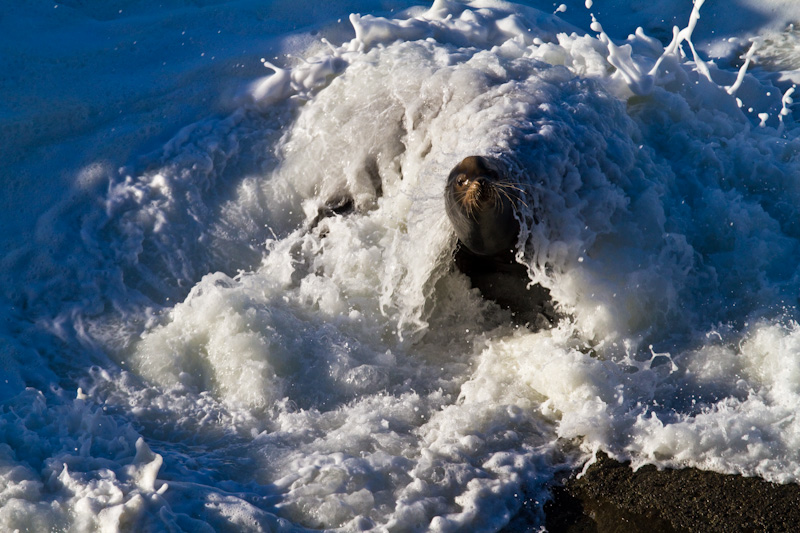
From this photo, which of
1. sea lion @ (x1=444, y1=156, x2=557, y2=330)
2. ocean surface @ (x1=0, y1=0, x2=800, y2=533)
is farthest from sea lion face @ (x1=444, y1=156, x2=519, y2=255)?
ocean surface @ (x1=0, y1=0, x2=800, y2=533)

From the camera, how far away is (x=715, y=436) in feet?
11.3

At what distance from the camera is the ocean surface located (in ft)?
11.0

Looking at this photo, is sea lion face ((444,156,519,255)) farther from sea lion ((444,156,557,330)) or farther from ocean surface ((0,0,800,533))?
ocean surface ((0,0,800,533))

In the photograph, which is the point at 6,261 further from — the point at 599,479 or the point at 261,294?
the point at 599,479

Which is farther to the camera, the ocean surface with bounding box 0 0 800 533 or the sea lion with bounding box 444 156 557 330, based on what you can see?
the sea lion with bounding box 444 156 557 330

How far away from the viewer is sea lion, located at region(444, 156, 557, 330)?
148 inches

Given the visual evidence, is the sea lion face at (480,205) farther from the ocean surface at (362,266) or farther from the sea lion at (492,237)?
the ocean surface at (362,266)

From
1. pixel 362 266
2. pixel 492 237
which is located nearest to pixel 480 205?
pixel 492 237

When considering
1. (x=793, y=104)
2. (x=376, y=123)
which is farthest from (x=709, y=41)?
(x=376, y=123)

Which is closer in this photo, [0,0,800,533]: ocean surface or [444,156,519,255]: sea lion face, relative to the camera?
[0,0,800,533]: ocean surface

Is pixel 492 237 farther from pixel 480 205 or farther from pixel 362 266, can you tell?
pixel 362 266

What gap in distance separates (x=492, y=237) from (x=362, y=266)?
1.00 meters

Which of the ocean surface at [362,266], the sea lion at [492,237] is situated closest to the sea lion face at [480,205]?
the sea lion at [492,237]

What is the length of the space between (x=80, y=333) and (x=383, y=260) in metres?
Answer: 1.84
